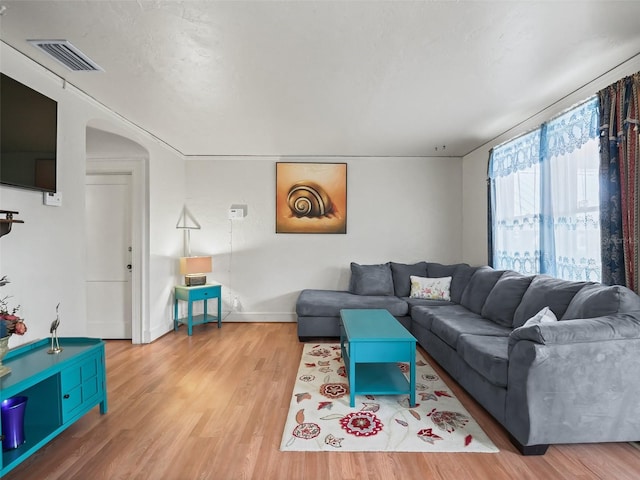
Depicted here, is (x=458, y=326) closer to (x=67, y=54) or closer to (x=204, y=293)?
(x=204, y=293)

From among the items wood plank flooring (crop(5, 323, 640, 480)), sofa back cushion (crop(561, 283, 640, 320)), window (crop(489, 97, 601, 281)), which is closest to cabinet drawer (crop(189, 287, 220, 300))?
wood plank flooring (crop(5, 323, 640, 480))

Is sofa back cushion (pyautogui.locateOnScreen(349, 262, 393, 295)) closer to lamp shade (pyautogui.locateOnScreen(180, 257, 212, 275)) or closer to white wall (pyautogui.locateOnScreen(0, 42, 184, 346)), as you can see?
lamp shade (pyautogui.locateOnScreen(180, 257, 212, 275))

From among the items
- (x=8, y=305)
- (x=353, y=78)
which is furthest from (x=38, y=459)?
(x=353, y=78)

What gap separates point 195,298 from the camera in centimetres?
433

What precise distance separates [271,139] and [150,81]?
1.69 metres

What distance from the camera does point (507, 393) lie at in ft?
6.58

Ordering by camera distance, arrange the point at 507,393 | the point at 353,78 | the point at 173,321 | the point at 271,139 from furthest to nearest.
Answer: the point at 173,321 → the point at 271,139 → the point at 353,78 → the point at 507,393

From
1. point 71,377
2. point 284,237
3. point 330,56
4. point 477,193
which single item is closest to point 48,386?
point 71,377

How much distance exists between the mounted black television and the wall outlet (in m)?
0.05

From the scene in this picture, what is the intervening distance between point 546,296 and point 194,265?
396 centimetres

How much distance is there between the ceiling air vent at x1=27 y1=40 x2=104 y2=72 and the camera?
2031 mm

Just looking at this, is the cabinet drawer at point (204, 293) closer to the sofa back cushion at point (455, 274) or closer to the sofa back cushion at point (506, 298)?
the sofa back cushion at point (455, 274)

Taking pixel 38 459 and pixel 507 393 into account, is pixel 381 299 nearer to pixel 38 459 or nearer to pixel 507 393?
pixel 507 393

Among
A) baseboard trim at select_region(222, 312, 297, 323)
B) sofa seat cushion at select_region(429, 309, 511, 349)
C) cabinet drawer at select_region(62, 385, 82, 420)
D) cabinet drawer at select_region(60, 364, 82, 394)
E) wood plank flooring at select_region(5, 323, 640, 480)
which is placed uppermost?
sofa seat cushion at select_region(429, 309, 511, 349)
